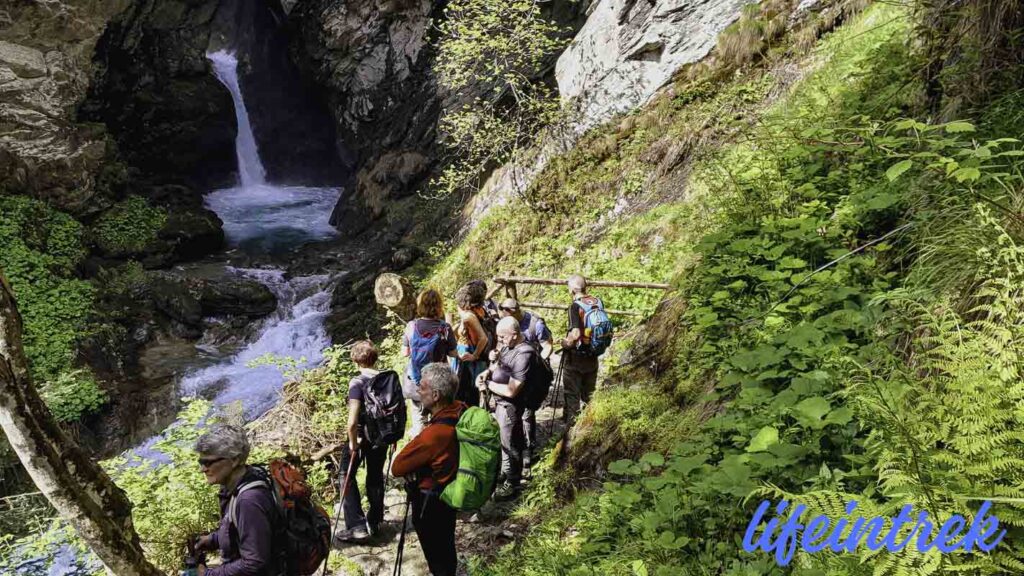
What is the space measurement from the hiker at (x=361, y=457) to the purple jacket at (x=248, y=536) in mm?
1590

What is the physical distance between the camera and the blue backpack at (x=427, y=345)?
15.3 ft

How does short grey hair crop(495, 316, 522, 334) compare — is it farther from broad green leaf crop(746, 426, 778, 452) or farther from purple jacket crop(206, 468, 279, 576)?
broad green leaf crop(746, 426, 778, 452)

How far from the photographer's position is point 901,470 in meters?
1.75

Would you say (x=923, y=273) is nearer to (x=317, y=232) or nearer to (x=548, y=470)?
(x=548, y=470)

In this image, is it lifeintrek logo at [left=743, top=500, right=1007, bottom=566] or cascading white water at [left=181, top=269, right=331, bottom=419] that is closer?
lifeintrek logo at [left=743, top=500, right=1007, bottom=566]

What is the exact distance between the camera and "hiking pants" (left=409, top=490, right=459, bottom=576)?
3.44 m

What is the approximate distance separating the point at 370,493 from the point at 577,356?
2.09 m

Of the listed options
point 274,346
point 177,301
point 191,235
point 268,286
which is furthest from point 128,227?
point 274,346

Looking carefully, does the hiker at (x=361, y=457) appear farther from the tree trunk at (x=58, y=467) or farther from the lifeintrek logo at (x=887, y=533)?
the lifeintrek logo at (x=887, y=533)

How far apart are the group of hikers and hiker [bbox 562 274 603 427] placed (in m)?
0.01

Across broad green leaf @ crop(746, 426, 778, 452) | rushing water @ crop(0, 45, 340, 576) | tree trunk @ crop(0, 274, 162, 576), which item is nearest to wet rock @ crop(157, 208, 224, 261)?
rushing water @ crop(0, 45, 340, 576)

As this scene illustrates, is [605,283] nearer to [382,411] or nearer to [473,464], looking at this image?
[382,411]

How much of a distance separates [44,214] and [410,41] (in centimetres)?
1160

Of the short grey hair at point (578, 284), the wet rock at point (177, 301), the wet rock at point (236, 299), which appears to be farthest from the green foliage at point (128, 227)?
the short grey hair at point (578, 284)
